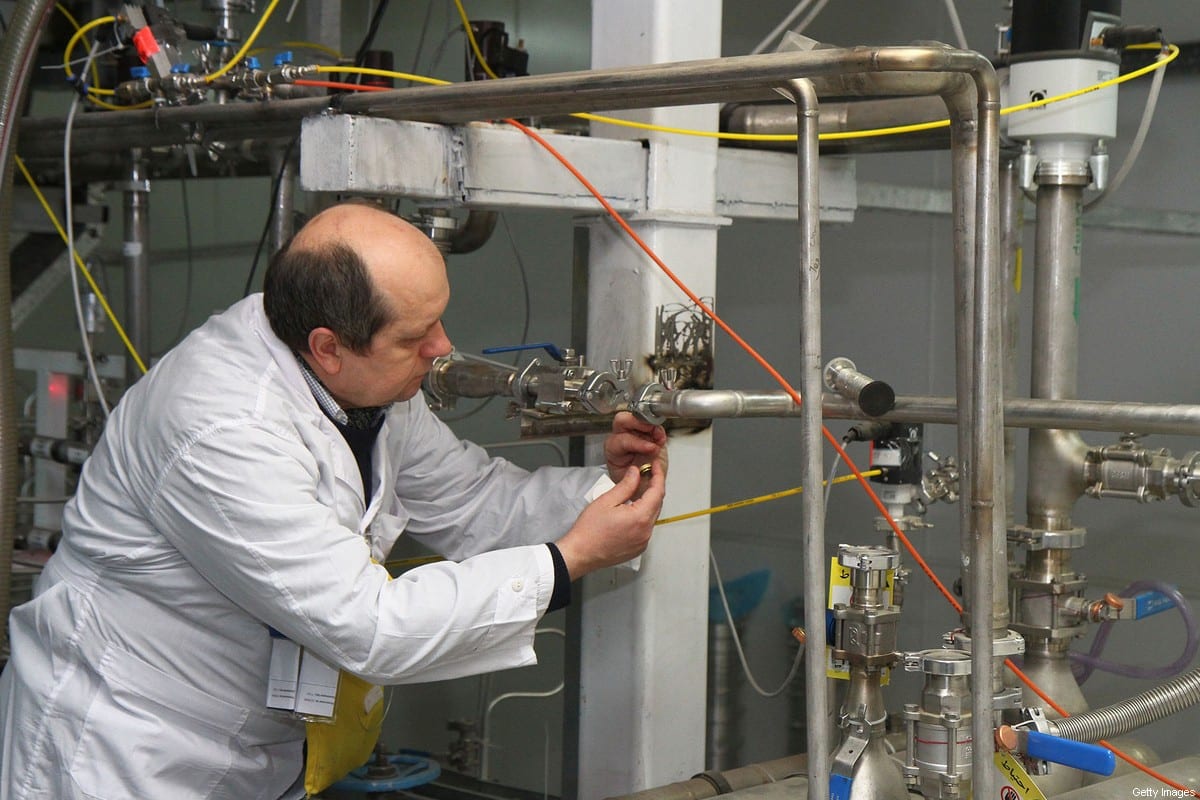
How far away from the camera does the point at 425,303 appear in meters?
1.48

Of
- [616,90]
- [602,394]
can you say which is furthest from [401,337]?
[616,90]

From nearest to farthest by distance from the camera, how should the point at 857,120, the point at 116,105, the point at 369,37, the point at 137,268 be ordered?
1. the point at 857,120
2. the point at 369,37
3. the point at 116,105
4. the point at 137,268

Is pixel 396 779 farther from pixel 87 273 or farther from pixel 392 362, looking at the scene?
pixel 87 273

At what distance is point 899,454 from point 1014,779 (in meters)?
0.61

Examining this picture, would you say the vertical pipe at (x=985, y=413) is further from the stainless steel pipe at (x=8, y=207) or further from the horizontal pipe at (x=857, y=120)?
the stainless steel pipe at (x=8, y=207)

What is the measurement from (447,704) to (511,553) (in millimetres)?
2048

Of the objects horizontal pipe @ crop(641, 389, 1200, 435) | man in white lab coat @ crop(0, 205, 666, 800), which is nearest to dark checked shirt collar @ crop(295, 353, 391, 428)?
man in white lab coat @ crop(0, 205, 666, 800)

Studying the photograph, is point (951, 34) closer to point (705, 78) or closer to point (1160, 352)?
point (1160, 352)

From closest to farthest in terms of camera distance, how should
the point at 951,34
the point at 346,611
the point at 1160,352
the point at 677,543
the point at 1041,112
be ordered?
the point at 346,611, the point at 1041,112, the point at 677,543, the point at 1160,352, the point at 951,34

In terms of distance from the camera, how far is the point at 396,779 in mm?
2209

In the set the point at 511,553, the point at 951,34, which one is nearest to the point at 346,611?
the point at 511,553

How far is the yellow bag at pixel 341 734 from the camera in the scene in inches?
61.3

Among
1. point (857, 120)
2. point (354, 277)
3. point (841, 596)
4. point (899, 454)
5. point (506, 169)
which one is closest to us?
point (841, 596)

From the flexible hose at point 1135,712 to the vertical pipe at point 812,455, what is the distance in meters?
0.35
